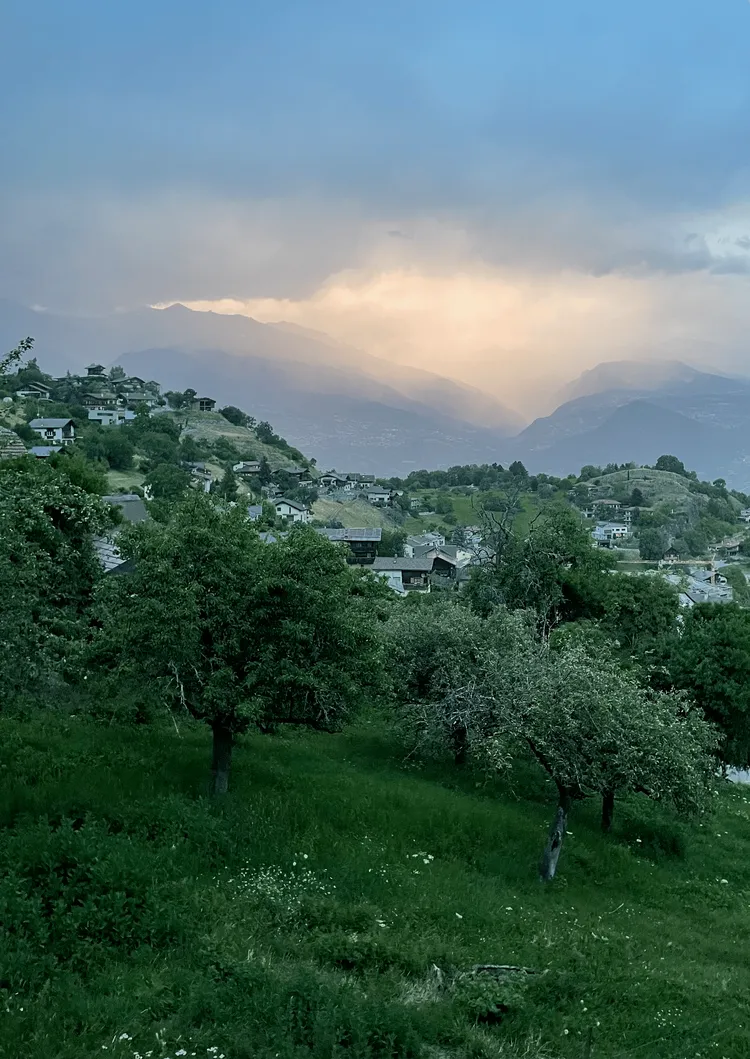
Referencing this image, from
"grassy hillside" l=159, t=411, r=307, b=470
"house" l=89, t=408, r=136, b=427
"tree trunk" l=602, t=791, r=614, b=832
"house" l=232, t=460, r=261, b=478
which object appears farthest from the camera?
"grassy hillside" l=159, t=411, r=307, b=470

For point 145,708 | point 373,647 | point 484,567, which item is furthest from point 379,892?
point 484,567

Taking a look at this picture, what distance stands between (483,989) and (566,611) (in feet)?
118

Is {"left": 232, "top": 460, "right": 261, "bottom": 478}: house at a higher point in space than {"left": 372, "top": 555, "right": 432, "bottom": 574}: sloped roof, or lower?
higher

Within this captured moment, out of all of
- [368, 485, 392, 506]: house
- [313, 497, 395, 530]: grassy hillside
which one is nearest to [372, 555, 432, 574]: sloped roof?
[313, 497, 395, 530]: grassy hillside

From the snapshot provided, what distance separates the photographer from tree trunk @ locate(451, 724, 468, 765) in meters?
20.3

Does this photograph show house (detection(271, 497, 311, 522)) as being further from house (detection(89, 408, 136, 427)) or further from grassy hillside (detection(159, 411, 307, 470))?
house (detection(89, 408, 136, 427))

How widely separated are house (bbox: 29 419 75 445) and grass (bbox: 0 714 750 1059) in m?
88.4

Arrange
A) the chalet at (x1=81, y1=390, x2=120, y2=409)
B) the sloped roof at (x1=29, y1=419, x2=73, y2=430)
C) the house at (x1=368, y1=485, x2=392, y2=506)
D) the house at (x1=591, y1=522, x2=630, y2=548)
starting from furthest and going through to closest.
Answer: the house at (x1=368, y1=485, x2=392, y2=506), the house at (x1=591, y1=522, x2=630, y2=548), the chalet at (x1=81, y1=390, x2=120, y2=409), the sloped roof at (x1=29, y1=419, x2=73, y2=430)

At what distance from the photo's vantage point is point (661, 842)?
18.1 meters

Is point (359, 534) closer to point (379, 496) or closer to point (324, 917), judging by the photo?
point (379, 496)

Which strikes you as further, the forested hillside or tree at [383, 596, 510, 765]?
tree at [383, 596, 510, 765]

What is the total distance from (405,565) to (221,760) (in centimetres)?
8221

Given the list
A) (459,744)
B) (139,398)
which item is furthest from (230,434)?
(459,744)

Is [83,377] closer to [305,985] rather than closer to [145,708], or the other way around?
[145,708]
